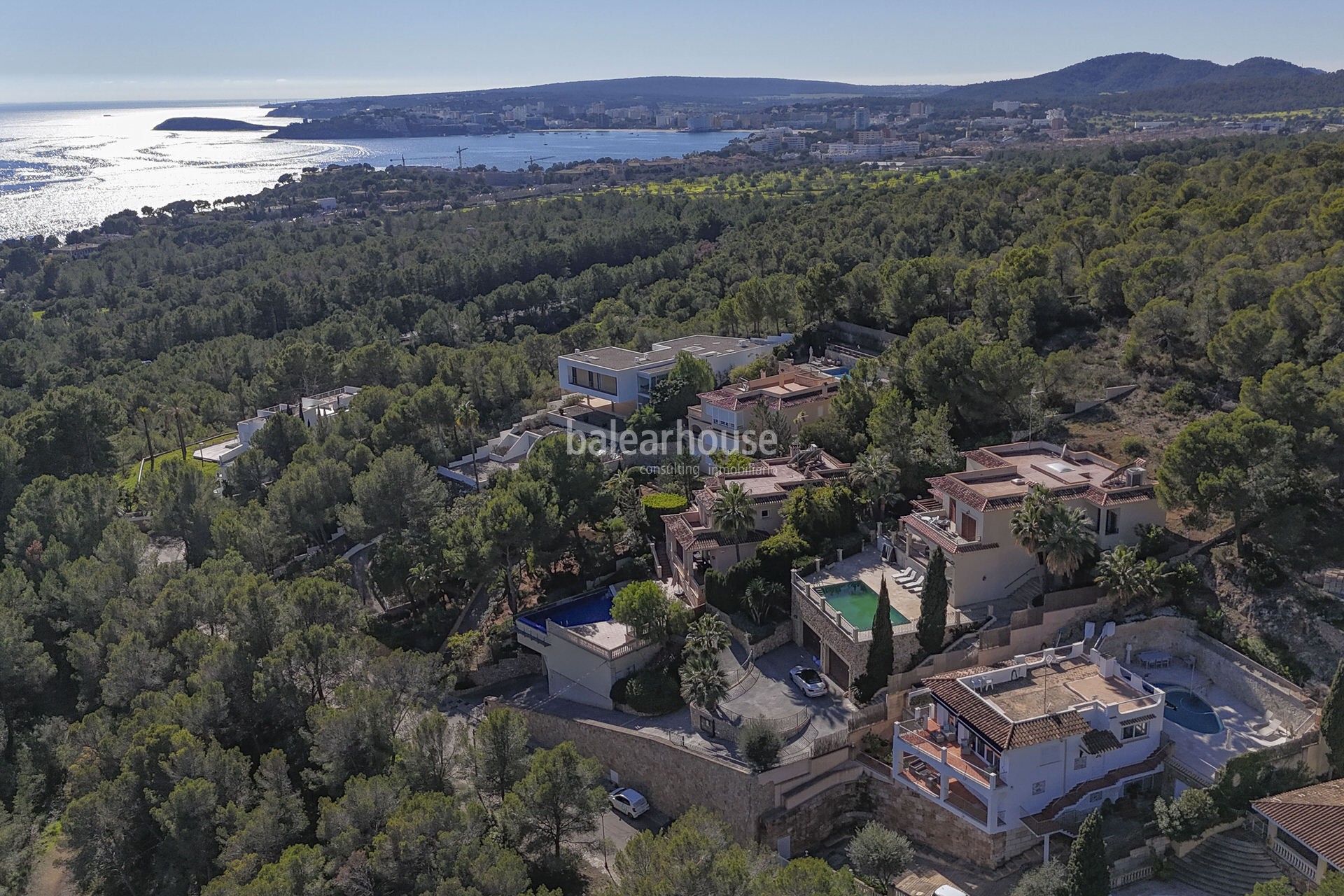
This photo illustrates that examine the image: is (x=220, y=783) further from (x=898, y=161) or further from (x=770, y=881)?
(x=898, y=161)

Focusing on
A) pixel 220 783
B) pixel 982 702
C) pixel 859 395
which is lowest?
pixel 220 783

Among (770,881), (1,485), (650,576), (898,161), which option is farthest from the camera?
(898,161)

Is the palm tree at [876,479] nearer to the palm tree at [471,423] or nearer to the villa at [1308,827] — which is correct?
the villa at [1308,827]

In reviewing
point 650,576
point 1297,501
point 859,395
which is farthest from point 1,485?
point 1297,501

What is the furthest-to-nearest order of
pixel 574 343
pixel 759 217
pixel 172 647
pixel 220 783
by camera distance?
1. pixel 759 217
2. pixel 574 343
3. pixel 172 647
4. pixel 220 783

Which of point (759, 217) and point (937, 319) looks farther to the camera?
point (759, 217)
